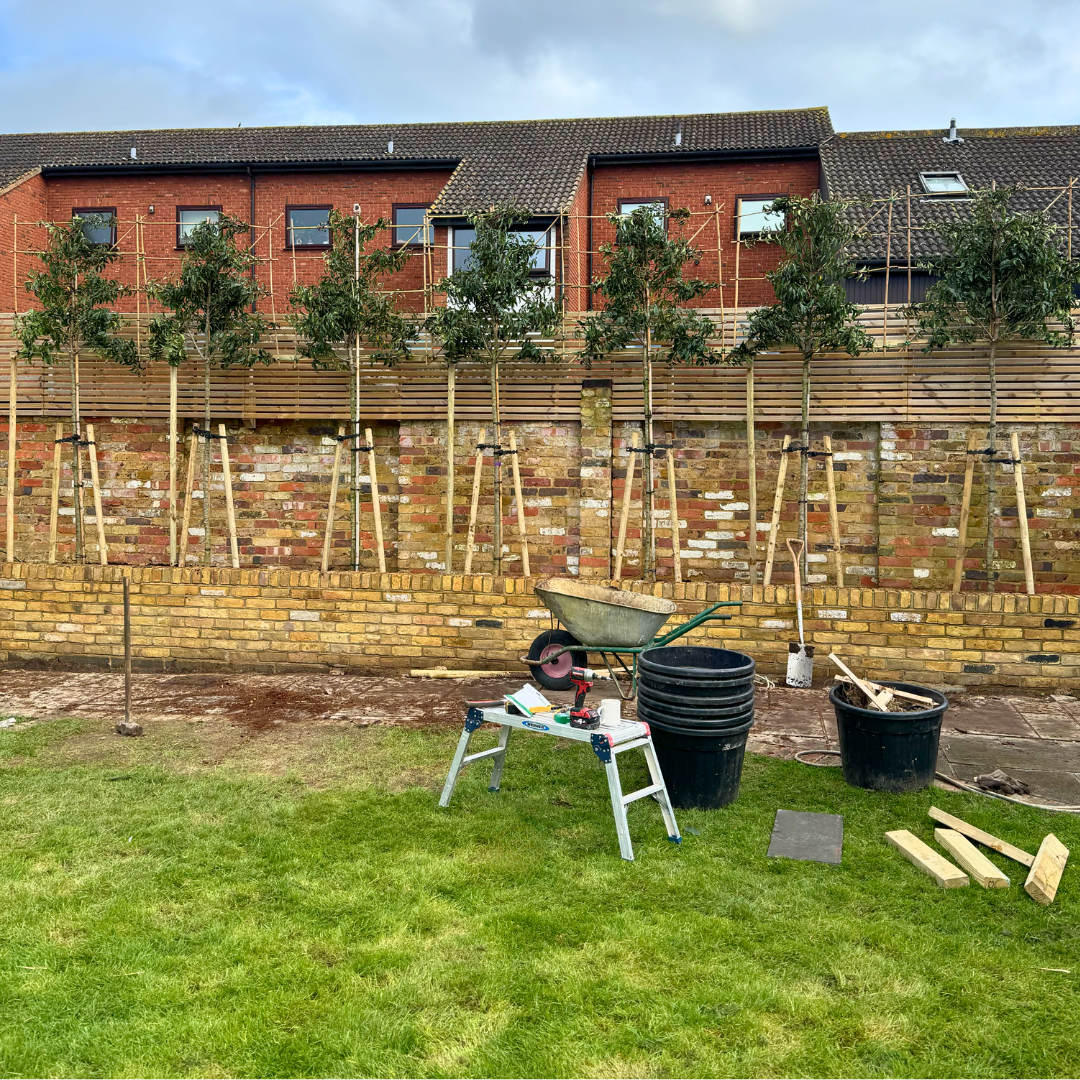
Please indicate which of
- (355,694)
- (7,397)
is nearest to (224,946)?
(355,694)

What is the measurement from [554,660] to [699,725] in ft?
9.96

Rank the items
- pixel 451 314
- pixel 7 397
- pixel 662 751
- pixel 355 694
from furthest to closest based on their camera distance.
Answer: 1. pixel 7 397
2. pixel 451 314
3. pixel 355 694
4. pixel 662 751

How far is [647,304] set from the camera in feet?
33.7

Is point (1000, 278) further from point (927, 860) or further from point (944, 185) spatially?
point (944, 185)

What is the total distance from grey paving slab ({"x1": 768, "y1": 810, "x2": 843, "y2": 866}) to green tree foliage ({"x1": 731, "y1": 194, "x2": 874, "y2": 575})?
4381 millimetres

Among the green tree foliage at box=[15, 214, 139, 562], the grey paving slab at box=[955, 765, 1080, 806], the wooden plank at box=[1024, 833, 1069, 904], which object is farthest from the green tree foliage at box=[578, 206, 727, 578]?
the green tree foliage at box=[15, 214, 139, 562]

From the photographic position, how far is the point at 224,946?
3.71m

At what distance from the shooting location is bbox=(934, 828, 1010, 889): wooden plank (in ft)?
14.0

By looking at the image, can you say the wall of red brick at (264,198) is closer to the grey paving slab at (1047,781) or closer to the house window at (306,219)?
the house window at (306,219)

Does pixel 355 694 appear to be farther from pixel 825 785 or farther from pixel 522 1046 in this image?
pixel 522 1046

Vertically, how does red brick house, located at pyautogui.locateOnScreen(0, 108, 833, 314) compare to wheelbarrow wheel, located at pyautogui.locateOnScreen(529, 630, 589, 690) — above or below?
above

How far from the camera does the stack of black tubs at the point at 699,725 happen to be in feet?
16.9

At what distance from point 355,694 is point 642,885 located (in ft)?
14.6

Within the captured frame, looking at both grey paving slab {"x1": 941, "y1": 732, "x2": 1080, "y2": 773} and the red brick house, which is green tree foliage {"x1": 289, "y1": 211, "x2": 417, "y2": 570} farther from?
grey paving slab {"x1": 941, "y1": 732, "x2": 1080, "y2": 773}
